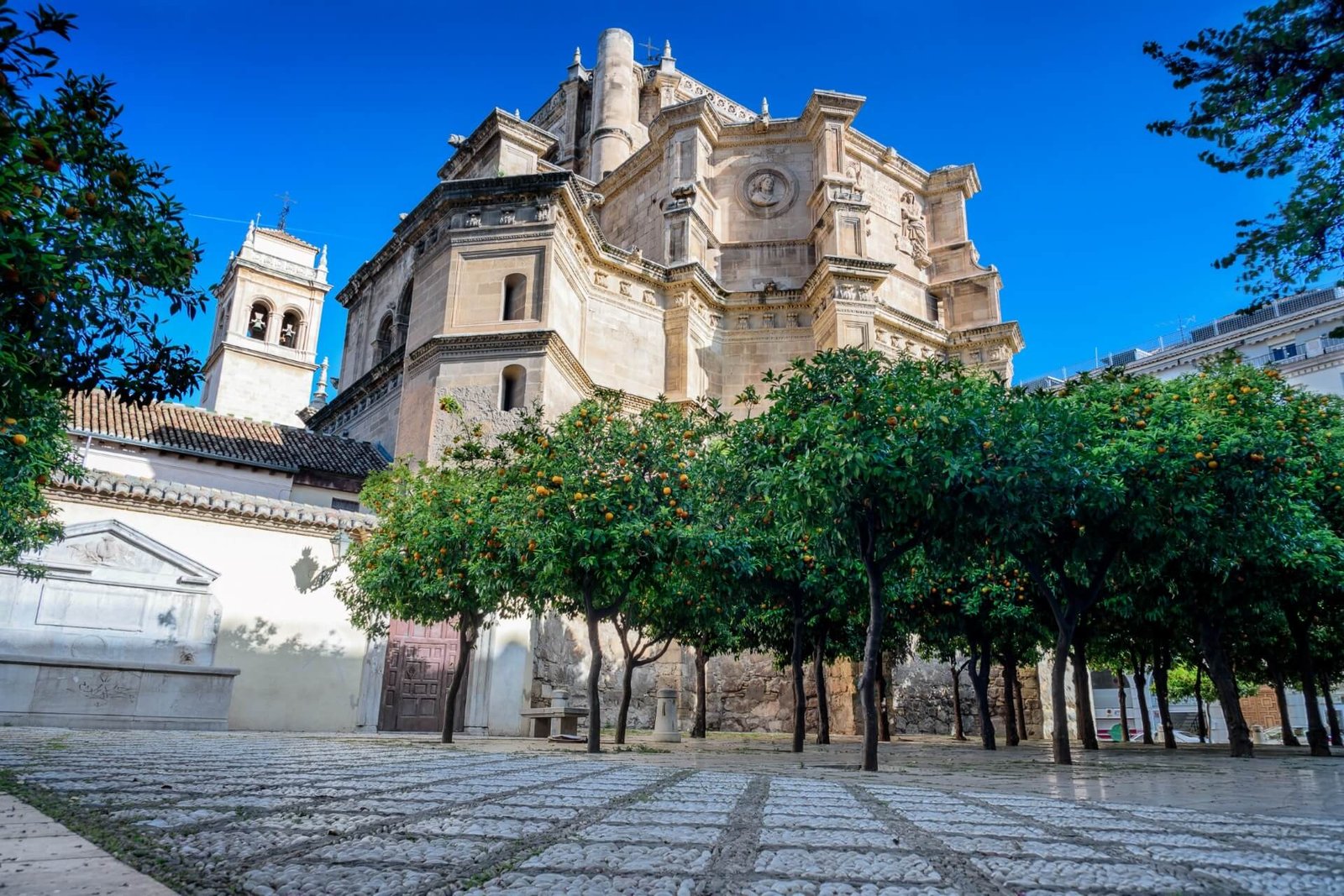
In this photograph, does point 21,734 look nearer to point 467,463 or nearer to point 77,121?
point 77,121

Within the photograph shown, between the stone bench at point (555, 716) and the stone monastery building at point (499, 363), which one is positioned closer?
the stone monastery building at point (499, 363)

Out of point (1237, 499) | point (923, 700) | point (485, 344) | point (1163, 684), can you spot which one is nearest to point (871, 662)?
point (1237, 499)

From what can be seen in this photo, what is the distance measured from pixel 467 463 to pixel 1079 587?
1229 cm

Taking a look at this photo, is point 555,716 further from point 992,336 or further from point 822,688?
point 992,336

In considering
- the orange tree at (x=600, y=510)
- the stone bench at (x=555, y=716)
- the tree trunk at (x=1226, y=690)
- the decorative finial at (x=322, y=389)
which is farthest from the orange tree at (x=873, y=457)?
the decorative finial at (x=322, y=389)

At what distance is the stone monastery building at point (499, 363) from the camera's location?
15.8m

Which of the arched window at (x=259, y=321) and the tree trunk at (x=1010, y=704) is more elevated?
the arched window at (x=259, y=321)

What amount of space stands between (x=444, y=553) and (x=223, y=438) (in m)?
11.9

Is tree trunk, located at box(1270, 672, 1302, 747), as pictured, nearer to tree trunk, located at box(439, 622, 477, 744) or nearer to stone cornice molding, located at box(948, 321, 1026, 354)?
stone cornice molding, located at box(948, 321, 1026, 354)

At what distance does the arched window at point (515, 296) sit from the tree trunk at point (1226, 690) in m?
15.7

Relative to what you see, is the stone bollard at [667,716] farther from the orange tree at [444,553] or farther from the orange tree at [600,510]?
the orange tree at [600,510]

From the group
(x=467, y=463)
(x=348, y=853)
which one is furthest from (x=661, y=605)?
(x=348, y=853)

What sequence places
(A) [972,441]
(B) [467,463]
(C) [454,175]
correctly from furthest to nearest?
(C) [454,175] → (B) [467,463] → (A) [972,441]

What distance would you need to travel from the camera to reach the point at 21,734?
1021 centimetres
